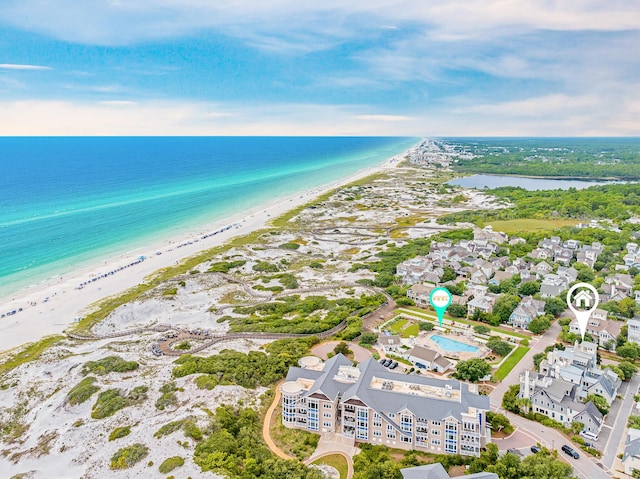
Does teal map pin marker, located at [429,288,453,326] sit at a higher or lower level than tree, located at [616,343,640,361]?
higher

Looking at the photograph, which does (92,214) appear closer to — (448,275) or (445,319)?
(448,275)

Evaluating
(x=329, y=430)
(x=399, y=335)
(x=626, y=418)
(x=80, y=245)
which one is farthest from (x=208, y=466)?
(x=80, y=245)

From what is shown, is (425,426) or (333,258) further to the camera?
(333,258)

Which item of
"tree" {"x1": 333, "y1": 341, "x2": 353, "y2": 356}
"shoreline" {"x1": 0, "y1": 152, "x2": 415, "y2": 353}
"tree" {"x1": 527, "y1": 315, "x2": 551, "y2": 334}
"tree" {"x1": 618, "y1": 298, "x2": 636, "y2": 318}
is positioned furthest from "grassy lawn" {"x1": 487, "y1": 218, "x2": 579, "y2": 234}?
"tree" {"x1": 333, "y1": 341, "x2": 353, "y2": 356}

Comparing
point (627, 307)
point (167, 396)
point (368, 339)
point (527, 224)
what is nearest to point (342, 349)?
point (368, 339)

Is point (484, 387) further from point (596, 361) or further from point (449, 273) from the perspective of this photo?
point (449, 273)

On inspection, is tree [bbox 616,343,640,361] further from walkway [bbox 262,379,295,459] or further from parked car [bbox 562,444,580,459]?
walkway [bbox 262,379,295,459]
